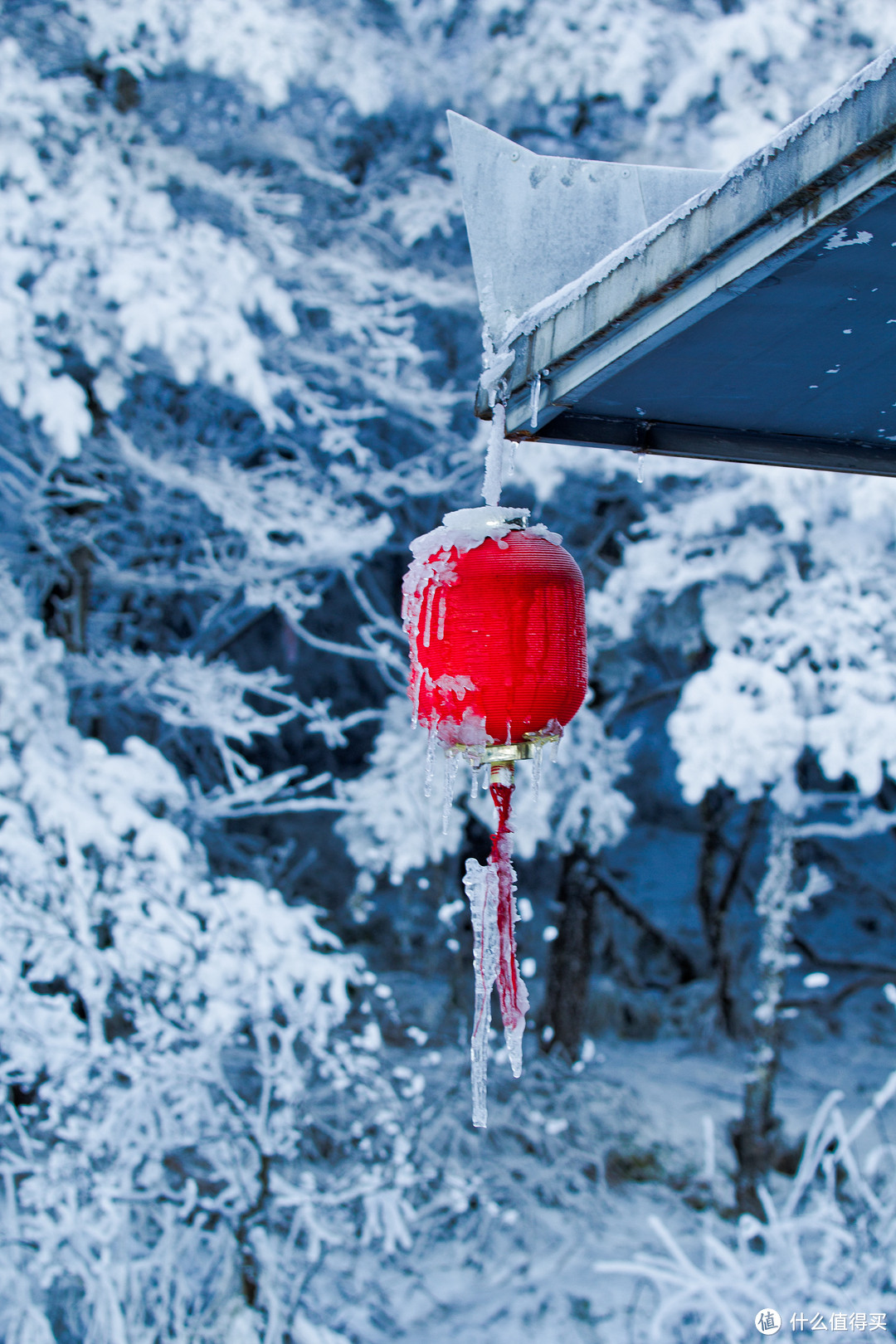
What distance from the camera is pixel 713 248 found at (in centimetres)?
164

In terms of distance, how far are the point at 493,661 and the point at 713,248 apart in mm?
1055

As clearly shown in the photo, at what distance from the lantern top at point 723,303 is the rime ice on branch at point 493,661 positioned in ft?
0.97

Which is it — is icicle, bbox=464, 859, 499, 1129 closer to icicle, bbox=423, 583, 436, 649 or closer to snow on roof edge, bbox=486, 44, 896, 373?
icicle, bbox=423, 583, 436, 649

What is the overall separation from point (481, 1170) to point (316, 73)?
7705mm

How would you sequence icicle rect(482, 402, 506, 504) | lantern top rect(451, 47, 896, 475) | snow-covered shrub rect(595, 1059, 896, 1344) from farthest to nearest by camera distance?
1. snow-covered shrub rect(595, 1059, 896, 1344)
2. icicle rect(482, 402, 506, 504)
3. lantern top rect(451, 47, 896, 475)

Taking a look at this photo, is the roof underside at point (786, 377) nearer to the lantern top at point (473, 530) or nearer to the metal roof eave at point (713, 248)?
the metal roof eave at point (713, 248)

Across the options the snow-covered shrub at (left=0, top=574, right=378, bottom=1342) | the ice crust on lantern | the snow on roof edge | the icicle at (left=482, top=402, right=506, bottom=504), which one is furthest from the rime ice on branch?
the snow-covered shrub at (left=0, top=574, right=378, bottom=1342)

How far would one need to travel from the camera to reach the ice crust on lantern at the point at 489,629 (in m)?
2.41

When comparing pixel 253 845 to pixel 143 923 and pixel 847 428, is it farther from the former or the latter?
pixel 847 428

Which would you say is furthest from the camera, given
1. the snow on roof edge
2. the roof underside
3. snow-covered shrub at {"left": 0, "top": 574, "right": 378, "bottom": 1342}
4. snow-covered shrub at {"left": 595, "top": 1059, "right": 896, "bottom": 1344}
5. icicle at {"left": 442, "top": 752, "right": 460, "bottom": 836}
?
snow-covered shrub at {"left": 595, "top": 1059, "right": 896, "bottom": 1344}

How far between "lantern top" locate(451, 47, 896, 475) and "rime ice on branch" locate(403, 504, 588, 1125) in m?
0.30

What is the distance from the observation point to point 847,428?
257 centimetres

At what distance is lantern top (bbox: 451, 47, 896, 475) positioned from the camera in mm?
1487

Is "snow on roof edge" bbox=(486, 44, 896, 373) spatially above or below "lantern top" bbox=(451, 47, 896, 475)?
above
